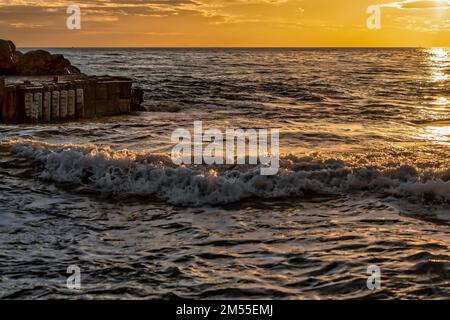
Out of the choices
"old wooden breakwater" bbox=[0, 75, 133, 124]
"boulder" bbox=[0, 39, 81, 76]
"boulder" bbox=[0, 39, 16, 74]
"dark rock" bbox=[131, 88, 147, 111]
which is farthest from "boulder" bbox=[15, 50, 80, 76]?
"old wooden breakwater" bbox=[0, 75, 133, 124]

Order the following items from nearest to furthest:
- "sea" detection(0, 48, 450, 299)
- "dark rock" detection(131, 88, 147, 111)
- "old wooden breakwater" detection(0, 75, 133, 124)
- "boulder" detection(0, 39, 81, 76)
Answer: "sea" detection(0, 48, 450, 299) < "old wooden breakwater" detection(0, 75, 133, 124) < "dark rock" detection(131, 88, 147, 111) < "boulder" detection(0, 39, 81, 76)

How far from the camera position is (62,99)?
→ 24.1 meters

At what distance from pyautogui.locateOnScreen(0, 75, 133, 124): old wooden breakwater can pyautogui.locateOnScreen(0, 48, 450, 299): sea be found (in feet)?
5.91

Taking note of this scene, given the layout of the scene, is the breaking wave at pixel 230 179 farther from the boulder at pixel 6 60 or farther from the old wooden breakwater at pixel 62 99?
the boulder at pixel 6 60

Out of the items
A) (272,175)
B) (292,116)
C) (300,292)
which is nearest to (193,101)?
(292,116)

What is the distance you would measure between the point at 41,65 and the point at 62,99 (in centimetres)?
1983

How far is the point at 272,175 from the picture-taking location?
44.1 ft

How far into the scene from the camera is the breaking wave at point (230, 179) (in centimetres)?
1244

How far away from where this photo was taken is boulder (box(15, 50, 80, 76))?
4194 centimetres

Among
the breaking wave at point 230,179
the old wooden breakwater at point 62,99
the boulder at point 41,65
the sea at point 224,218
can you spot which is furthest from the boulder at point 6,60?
the breaking wave at point 230,179

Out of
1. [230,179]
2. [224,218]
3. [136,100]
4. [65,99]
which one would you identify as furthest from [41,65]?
[224,218]

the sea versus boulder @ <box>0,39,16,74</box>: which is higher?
boulder @ <box>0,39,16,74</box>

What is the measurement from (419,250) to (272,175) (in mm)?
4885

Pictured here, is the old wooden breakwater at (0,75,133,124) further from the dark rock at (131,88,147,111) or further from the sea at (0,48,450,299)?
the sea at (0,48,450,299)
